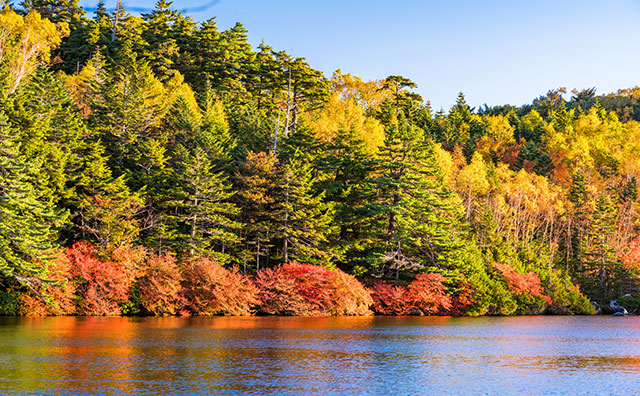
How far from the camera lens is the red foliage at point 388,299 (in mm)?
53625

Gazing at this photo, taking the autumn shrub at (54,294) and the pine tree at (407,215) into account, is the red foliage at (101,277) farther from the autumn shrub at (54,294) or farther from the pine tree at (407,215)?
the pine tree at (407,215)

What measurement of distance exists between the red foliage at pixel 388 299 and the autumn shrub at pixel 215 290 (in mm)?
11518

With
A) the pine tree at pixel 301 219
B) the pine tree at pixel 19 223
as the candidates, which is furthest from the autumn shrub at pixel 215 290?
the pine tree at pixel 19 223

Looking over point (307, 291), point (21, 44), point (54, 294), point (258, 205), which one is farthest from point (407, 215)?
point (21, 44)

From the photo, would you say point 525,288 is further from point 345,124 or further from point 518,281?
point 345,124

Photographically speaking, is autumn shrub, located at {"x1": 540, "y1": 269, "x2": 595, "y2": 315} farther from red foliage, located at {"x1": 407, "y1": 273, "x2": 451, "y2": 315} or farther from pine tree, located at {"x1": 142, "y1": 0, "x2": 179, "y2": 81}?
pine tree, located at {"x1": 142, "y1": 0, "x2": 179, "y2": 81}

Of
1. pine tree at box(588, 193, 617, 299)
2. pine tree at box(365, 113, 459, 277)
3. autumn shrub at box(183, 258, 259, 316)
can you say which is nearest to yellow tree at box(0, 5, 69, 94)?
autumn shrub at box(183, 258, 259, 316)

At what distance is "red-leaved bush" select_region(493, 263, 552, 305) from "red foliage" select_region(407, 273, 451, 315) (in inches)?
314

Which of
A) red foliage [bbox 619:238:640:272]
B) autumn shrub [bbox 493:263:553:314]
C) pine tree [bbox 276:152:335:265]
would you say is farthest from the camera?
red foliage [bbox 619:238:640:272]

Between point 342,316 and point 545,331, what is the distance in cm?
1744

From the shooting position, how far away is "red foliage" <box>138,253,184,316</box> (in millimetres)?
44812

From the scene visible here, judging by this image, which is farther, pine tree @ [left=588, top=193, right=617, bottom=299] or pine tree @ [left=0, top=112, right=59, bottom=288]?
pine tree @ [left=588, top=193, right=617, bottom=299]

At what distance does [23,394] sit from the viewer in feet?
51.0

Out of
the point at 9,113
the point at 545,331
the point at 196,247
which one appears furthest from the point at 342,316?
the point at 9,113
